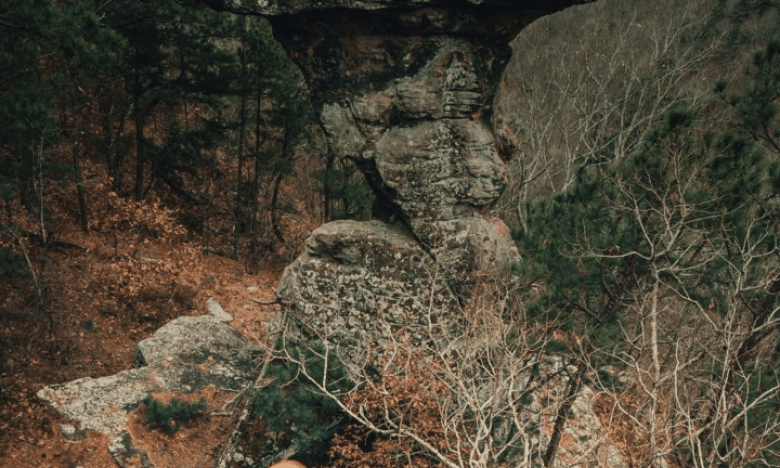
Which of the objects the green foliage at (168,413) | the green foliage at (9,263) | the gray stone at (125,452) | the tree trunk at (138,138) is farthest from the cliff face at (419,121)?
the tree trunk at (138,138)

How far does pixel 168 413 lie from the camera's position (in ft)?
34.7

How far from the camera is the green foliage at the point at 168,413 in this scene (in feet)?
34.6

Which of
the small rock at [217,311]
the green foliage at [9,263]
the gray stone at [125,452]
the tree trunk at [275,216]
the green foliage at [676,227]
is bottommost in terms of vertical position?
the gray stone at [125,452]

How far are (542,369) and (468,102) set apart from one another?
420 centimetres

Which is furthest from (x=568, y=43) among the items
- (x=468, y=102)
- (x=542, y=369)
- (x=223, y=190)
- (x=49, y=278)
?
(x=49, y=278)

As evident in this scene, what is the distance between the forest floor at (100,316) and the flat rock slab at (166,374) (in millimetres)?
246

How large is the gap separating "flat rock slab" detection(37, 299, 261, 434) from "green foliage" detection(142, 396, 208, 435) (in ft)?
1.28

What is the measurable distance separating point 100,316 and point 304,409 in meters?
6.00

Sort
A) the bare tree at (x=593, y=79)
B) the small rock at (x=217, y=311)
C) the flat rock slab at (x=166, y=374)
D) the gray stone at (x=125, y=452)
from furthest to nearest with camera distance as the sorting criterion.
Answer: the bare tree at (x=593, y=79), the small rock at (x=217, y=311), the flat rock slab at (x=166, y=374), the gray stone at (x=125, y=452)

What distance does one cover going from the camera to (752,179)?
26.3 feet

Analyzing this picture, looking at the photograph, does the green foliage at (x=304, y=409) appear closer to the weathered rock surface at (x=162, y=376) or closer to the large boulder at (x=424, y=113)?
the weathered rock surface at (x=162, y=376)

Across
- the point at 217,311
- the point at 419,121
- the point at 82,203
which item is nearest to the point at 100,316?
the point at 217,311

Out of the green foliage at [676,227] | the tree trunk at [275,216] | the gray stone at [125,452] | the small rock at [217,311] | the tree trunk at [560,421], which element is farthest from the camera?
the tree trunk at [275,216]

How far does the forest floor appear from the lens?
10164mm
